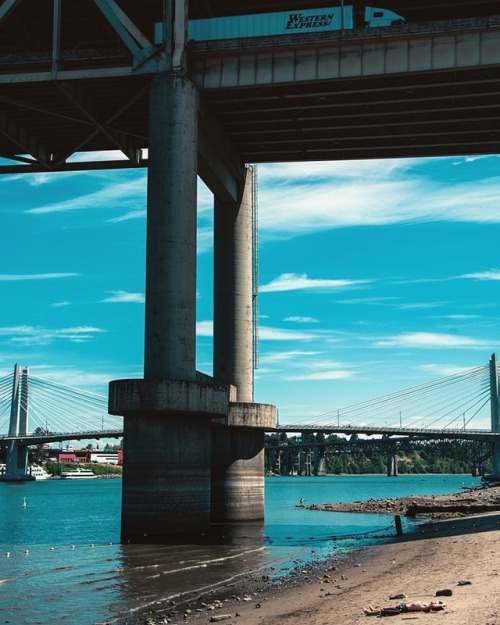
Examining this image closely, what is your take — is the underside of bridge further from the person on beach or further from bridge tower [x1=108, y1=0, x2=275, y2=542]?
the person on beach

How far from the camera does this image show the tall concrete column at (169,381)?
41406 mm

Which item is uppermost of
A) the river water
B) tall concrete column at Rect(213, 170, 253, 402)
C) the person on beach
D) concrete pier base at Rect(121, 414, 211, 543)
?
tall concrete column at Rect(213, 170, 253, 402)

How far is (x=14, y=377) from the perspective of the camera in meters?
190

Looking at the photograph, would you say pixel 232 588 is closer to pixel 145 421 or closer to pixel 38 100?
pixel 145 421

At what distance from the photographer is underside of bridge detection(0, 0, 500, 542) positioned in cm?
4262

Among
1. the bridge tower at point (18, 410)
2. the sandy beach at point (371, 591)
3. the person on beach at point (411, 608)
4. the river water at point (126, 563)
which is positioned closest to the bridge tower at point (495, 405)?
the bridge tower at point (18, 410)

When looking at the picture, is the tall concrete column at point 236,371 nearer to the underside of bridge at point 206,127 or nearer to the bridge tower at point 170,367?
the underside of bridge at point 206,127

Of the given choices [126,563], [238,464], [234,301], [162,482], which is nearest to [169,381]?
[162,482]

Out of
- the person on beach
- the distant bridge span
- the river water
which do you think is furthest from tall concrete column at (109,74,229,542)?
the distant bridge span

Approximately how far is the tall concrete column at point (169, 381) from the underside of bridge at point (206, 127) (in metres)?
0.08

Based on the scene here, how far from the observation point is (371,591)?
23922 mm

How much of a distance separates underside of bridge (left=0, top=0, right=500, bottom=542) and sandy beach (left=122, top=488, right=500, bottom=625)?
1151cm

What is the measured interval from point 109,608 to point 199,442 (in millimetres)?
17943

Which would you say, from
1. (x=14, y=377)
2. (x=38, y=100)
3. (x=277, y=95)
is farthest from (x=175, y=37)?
(x=14, y=377)
